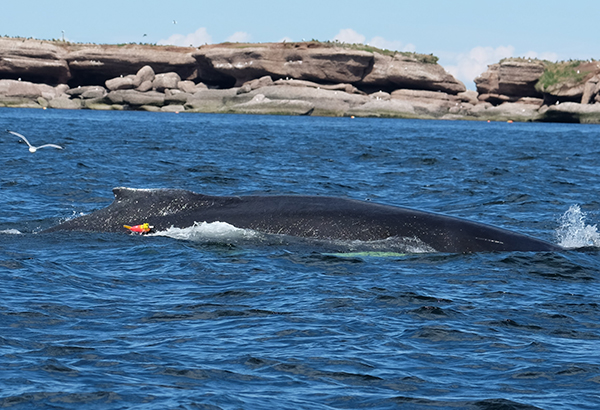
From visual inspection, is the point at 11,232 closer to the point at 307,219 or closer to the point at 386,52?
the point at 307,219

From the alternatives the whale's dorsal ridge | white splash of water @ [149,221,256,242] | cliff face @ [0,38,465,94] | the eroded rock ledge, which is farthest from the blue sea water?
cliff face @ [0,38,465,94]

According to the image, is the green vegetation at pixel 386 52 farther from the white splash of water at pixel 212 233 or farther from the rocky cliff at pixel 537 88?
the white splash of water at pixel 212 233

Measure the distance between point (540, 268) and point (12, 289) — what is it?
261 inches

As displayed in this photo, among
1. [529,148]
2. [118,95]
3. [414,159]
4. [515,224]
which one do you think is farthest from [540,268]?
[118,95]

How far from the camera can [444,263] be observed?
34.6ft

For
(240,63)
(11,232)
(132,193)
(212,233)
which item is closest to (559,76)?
(240,63)

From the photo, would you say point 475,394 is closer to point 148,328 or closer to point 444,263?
point 148,328

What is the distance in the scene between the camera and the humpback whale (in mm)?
11188

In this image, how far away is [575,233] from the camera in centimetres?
Answer: 1361

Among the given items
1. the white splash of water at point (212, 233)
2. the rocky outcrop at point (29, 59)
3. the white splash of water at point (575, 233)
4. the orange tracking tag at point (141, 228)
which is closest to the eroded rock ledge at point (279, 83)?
the rocky outcrop at point (29, 59)

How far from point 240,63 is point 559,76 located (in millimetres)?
40952

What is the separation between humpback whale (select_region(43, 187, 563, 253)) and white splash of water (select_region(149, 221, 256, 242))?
0.42 ft

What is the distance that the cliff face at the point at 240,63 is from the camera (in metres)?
98.2

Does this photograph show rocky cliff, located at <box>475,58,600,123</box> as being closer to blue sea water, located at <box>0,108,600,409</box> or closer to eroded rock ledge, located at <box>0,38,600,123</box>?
eroded rock ledge, located at <box>0,38,600,123</box>
